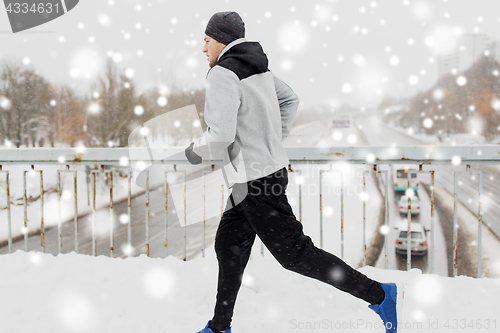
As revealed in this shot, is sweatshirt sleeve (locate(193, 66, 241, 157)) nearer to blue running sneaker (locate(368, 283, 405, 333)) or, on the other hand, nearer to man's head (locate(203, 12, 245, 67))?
man's head (locate(203, 12, 245, 67))

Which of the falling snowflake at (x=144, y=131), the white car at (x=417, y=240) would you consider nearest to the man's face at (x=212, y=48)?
the falling snowflake at (x=144, y=131)

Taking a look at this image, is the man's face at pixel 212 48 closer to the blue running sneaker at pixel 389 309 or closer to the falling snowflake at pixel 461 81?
the blue running sneaker at pixel 389 309

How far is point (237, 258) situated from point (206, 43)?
1.04 metres

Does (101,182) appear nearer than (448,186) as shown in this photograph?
Yes

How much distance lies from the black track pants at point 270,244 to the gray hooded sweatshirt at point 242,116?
8 centimetres

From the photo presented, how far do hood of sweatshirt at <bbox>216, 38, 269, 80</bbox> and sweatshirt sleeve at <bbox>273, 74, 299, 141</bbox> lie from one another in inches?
8.2

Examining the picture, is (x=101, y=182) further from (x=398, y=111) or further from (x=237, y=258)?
(x=398, y=111)

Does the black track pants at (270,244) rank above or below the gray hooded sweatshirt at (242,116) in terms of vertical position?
below

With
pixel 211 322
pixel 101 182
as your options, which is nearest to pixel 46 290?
pixel 211 322

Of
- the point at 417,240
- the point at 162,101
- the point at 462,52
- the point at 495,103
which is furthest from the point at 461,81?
the point at 417,240

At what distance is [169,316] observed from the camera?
6.81 feet

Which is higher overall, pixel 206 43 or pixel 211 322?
pixel 206 43

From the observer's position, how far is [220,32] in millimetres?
1692

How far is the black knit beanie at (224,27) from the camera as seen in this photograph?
66.4 inches
